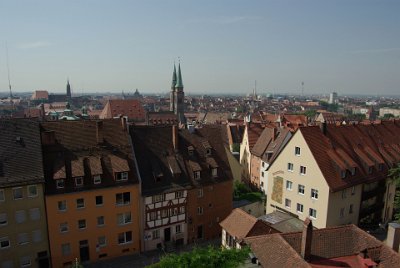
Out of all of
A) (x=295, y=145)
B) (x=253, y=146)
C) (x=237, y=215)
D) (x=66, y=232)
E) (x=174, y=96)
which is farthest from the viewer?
(x=174, y=96)

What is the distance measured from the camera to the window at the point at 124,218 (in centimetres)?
3475

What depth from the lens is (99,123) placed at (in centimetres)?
3547

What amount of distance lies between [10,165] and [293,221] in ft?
92.5

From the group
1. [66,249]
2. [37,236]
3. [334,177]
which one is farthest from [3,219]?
[334,177]

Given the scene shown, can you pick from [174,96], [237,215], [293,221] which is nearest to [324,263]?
[237,215]

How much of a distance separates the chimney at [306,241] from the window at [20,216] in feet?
82.2

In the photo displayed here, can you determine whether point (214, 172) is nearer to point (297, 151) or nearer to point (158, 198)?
point (158, 198)

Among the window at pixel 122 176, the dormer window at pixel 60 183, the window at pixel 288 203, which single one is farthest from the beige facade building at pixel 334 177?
the dormer window at pixel 60 183

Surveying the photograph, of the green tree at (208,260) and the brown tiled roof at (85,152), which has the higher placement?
the brown tiled roof at (85,152)

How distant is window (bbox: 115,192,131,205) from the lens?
113 feet

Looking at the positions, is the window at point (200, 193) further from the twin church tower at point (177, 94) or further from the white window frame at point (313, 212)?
the twin church tower at point (177, 94)

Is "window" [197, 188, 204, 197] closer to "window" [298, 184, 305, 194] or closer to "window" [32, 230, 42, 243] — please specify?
"window" [298, 184, 305, 194]

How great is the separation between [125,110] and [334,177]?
365ft

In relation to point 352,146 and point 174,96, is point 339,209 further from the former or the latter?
point 174,96
